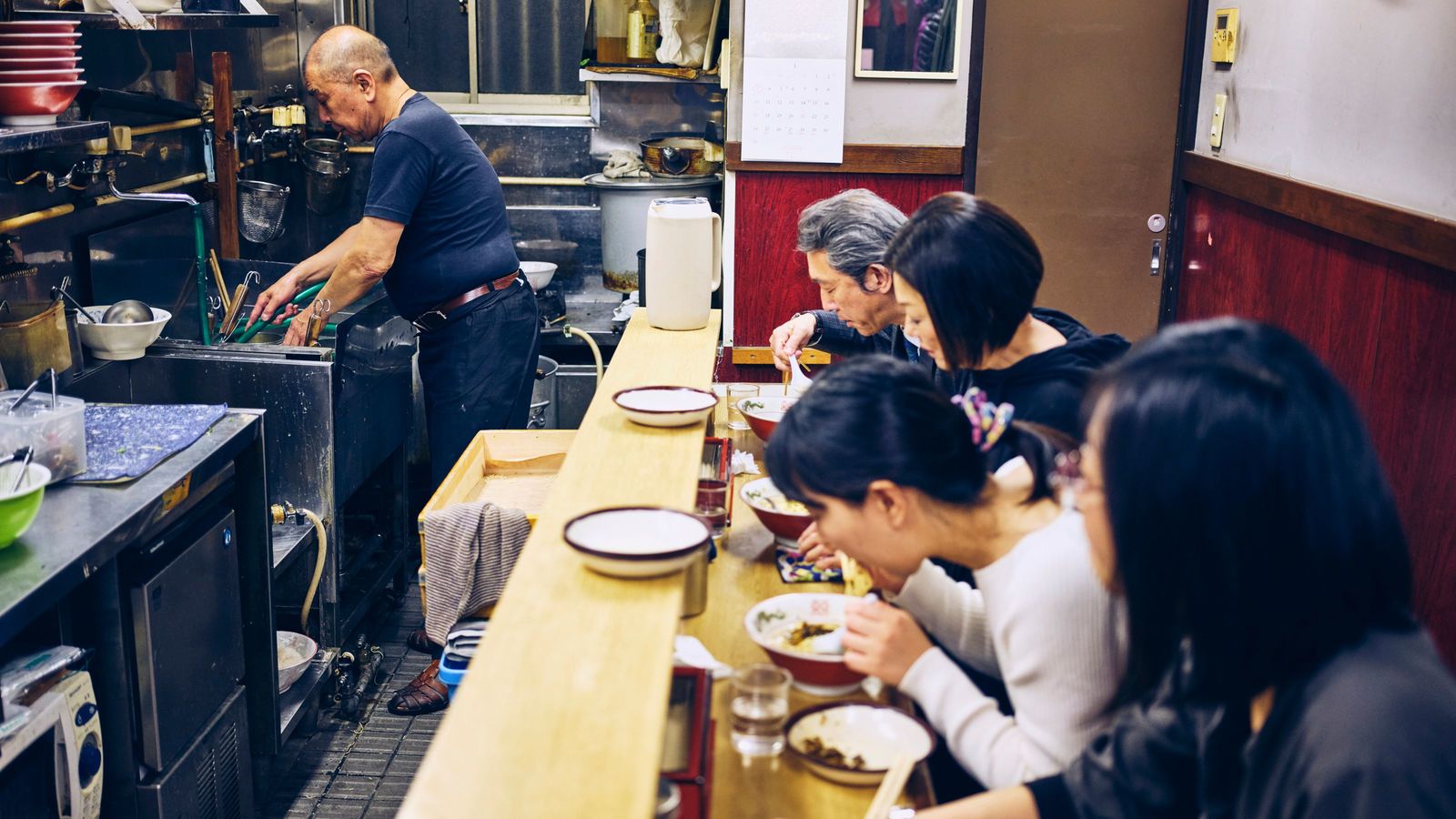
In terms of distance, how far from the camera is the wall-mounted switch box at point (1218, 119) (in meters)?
4.29

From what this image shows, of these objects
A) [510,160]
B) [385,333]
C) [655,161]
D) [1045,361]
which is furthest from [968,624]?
[510,160]

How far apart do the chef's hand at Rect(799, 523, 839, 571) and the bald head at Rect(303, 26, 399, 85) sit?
2.40 m

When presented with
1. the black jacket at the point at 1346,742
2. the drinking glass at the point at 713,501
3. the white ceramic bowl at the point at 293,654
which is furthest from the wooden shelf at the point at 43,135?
the black jacket at the point at 1346,742

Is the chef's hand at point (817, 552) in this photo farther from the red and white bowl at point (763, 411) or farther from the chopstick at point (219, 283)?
the chopstick at point (219, 283)

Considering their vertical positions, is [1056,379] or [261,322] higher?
[1056,379]

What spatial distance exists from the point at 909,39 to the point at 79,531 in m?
3.22

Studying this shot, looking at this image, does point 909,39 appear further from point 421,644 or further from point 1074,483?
point 1074,483

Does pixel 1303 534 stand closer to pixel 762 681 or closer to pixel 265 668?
pixel 762 681

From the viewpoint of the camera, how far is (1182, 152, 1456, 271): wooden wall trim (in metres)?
2.71

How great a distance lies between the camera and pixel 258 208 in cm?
459

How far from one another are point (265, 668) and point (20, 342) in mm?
993

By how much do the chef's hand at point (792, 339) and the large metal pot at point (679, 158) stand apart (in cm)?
206

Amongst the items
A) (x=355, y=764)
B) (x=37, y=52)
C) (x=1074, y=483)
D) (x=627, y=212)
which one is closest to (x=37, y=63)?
(x=37, y=52)

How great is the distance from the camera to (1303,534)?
114cm
